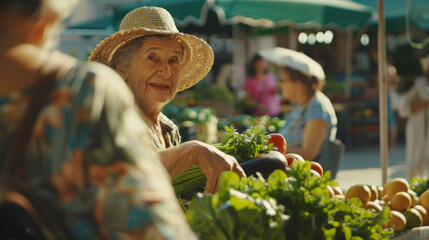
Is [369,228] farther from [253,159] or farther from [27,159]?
[27,159]

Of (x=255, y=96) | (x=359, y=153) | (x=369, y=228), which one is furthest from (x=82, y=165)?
(x=359, y=153)

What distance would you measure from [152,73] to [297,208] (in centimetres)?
110

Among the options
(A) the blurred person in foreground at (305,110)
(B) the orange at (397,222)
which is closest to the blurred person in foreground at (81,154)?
(B) the orange at (397,222)

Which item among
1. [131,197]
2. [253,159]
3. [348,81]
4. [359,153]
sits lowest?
[359,153]

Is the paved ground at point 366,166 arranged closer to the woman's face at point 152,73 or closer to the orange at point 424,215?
the orange at point 424,215

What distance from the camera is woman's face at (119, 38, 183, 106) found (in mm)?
2838

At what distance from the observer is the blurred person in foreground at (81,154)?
111cm

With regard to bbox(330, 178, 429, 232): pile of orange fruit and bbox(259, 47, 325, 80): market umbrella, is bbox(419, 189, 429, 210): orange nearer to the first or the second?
bbox(330, 178, 429, 232): pile of orange fruit

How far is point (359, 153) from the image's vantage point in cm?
1295

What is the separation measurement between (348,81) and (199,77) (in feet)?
35.1

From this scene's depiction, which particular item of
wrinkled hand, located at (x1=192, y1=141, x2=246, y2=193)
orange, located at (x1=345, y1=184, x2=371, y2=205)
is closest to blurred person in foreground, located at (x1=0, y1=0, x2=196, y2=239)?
wrinkled hand, located at (x1=192, y1=141, x2=246, y2=193)

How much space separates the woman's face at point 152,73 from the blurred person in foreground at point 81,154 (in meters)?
1.69

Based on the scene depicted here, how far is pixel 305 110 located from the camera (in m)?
5.14

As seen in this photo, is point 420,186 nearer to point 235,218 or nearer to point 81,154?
point 235,218
